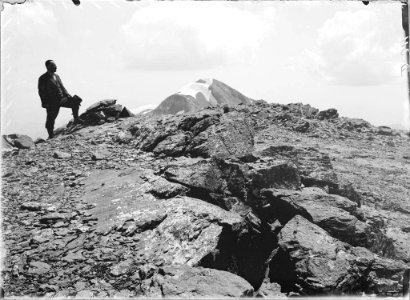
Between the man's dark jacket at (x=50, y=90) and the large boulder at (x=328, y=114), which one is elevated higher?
the large boulder at (x=328, y=114)

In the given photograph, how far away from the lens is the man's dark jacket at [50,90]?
9.83 m

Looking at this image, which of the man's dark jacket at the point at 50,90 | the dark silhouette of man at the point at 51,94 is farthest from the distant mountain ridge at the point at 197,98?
the man's dark jacket at the point at 50,90

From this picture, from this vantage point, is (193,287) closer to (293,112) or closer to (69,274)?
(69,274)

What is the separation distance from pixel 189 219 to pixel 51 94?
616 cm

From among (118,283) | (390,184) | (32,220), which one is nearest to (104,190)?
(32,220)

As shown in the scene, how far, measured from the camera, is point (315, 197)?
7793mm

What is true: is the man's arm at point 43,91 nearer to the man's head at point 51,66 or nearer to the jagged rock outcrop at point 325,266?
the man's head at point 51,66

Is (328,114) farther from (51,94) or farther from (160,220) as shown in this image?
(160,220)

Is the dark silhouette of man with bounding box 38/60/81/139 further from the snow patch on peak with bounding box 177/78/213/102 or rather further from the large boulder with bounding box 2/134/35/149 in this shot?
the snow patch on peak with bounding box 177/78/213/102

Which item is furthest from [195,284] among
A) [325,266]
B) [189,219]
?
[325,266]

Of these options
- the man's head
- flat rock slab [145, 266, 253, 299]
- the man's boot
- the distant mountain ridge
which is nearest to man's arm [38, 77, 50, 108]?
the man's head

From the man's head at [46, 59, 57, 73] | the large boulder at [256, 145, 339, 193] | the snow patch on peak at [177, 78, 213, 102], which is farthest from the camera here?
the snow patch on peak at [177, 78, 213, 102]

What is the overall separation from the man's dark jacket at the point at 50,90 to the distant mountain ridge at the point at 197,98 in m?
5.48

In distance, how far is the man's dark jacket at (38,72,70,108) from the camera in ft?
32.2
